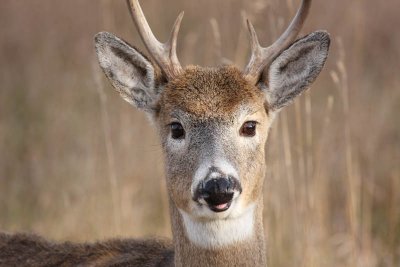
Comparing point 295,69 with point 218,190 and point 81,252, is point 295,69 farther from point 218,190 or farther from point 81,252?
point 81,252

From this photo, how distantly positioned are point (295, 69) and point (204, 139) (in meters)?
1.04

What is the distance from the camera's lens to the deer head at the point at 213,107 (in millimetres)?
6297

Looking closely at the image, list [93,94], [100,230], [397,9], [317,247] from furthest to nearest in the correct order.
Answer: [397,9] < [93,94] < [100,230] < [317,247]

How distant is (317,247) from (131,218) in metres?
1.94

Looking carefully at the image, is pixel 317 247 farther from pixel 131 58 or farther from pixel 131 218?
pixel 131 58

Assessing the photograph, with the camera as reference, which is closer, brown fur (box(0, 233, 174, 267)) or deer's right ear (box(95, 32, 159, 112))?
deer's right ear (box(95, 32, 159, 112))

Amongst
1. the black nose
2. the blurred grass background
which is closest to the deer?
the black nose

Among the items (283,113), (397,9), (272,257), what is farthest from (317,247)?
(397,9)

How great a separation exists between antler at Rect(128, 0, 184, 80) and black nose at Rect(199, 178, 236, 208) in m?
1.20

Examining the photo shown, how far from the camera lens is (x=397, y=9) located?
1717 centimetres

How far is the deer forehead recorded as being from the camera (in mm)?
6617

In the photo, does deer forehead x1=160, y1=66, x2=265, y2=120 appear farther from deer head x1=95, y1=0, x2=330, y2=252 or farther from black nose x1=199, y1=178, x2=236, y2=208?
black nose x1=199, y1=178, x2=236, y2=208

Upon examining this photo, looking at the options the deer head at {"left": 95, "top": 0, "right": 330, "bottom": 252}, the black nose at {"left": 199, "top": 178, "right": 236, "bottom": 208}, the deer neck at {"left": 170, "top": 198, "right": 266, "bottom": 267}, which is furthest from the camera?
the deer neck at {"left": 170, "top": 198, "right": 266, "bottom": 267}

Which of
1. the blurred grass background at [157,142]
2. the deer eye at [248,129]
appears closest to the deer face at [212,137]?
the deer eye at [248,129]
